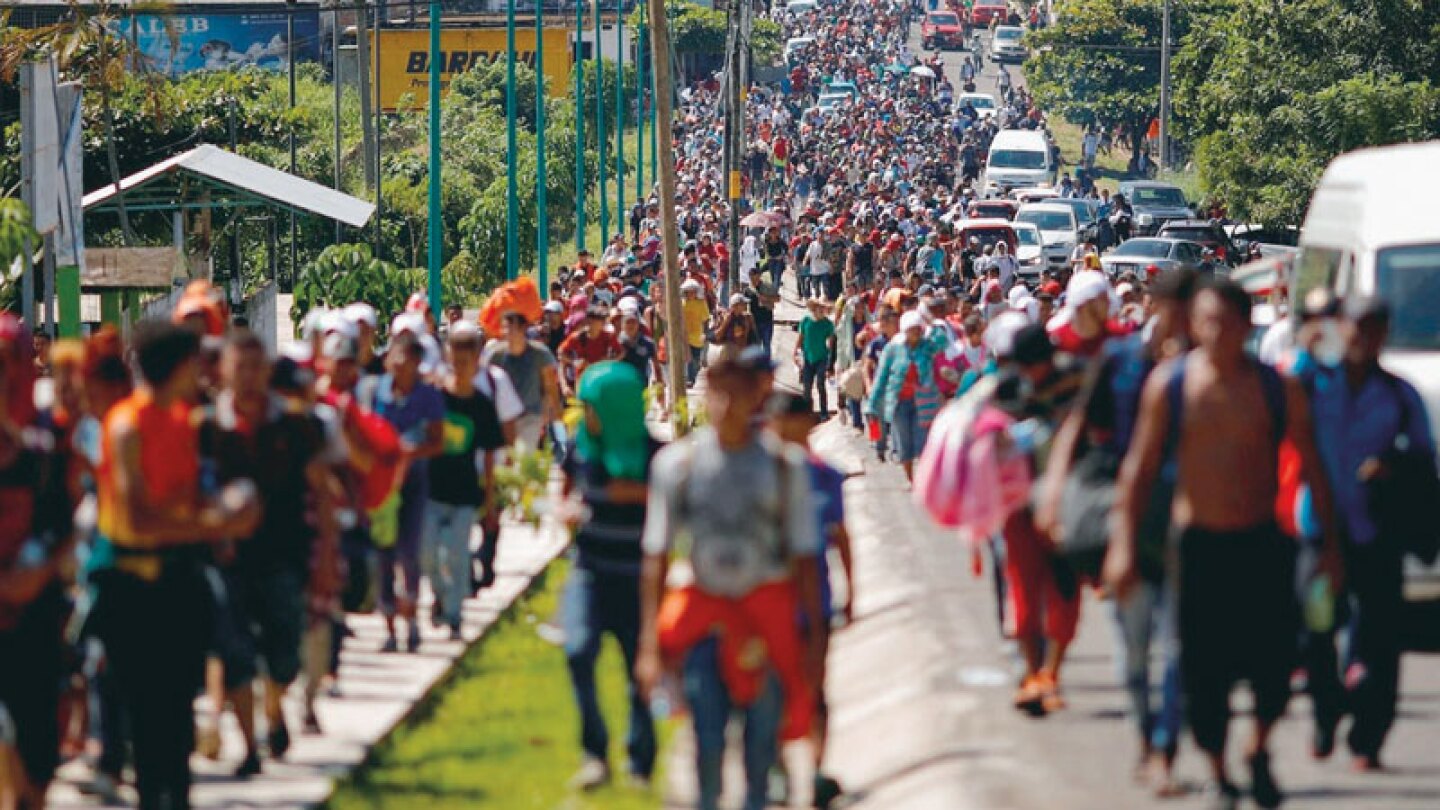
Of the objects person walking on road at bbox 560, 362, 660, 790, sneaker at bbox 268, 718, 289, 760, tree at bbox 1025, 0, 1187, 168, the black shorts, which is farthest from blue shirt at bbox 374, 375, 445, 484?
tree at bbox 1025, 0, 1187, 168

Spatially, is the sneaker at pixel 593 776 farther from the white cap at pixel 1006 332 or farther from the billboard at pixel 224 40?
the billboard at pixel 224 40

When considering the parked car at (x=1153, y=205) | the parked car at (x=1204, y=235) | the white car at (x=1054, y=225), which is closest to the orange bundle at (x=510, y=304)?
the parked car at (x=1204, y=235)

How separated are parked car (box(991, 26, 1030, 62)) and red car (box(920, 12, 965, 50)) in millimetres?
3470

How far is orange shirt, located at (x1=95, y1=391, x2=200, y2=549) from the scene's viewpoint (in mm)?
8859

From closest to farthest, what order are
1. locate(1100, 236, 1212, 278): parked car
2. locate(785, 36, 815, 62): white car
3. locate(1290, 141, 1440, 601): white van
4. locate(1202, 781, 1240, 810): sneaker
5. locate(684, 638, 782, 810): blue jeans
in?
locate(684, 638, 782, 810): blue jeans → locate(1202, 781, 1240, 810): sneaker → locate(1290, 141, 1440, 601): white van → locate(1100, 236, 1212, 278): parked car → locate(785, 36, 815, 62): white car

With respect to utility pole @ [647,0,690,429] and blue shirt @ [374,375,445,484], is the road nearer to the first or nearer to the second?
blue shirt @ [374,375,445,484]

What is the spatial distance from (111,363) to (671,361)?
53.1 ft

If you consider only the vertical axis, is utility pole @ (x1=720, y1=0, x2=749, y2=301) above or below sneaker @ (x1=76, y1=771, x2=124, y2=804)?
above

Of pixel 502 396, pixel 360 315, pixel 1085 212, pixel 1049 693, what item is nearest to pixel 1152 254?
pixel 1085 212

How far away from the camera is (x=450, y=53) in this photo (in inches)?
3787

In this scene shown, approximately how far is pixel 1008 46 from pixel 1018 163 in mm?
44079

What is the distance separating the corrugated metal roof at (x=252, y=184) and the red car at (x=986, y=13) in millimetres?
86686

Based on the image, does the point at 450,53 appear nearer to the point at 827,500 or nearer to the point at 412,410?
the point at 412,410

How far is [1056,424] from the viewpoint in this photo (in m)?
11.0
